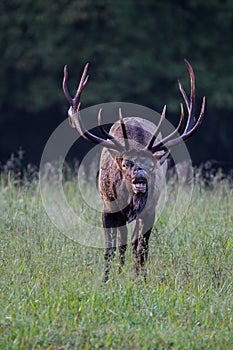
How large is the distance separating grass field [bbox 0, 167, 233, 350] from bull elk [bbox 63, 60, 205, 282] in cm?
17

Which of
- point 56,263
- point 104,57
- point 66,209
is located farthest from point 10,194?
point 104,57

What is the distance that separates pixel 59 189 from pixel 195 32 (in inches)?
301

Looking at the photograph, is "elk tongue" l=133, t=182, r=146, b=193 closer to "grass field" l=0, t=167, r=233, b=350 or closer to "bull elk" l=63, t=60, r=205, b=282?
"bull elk" l=63, t=60, r=205, b=282

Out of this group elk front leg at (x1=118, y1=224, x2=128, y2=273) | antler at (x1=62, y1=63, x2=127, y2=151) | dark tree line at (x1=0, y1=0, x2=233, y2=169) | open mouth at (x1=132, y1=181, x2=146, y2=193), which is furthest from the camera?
dark tree line at (x1=0, y1=0, x2=233, y2=169)

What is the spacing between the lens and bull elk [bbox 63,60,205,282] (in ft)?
19.3

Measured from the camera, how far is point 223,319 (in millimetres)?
4852

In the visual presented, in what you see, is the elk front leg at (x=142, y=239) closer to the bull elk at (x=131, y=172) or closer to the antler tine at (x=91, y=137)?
the bull elk at (x=131, y=172)

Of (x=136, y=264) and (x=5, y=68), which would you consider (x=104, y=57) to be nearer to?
(x=5, y=68)

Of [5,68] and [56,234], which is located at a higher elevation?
[5,68]

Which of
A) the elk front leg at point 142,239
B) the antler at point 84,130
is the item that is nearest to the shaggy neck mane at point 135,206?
the elk front leg at point 142,239

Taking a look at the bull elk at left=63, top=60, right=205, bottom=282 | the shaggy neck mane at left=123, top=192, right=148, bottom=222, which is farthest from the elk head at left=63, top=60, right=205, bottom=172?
the shaggy neck mane at left=123, top=192, right=148, bottom=222

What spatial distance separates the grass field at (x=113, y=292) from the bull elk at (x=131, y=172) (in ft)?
0.56

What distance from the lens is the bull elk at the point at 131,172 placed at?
19.3ft

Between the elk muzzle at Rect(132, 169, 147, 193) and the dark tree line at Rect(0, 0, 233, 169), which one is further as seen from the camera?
the dark tree line at Rect(0, 0, 233, 169)
